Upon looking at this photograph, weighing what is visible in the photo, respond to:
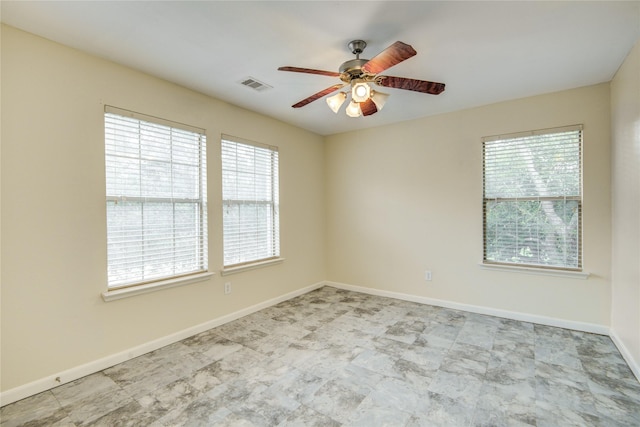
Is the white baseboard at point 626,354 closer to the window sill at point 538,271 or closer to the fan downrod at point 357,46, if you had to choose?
the window sill at point 538,271

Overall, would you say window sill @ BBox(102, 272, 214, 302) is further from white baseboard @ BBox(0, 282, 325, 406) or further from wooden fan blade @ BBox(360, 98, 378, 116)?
wooden fan blade @ BBox(360, 98, 378, 116)

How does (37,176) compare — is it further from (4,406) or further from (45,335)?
(4,406)

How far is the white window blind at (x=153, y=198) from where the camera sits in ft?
8.33

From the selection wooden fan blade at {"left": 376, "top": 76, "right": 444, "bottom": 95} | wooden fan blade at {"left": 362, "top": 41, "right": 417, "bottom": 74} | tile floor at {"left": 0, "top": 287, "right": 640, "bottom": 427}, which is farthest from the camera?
wooden fan blade at {"left": 376, "top": 76, "right": 444, "bottom": 95}

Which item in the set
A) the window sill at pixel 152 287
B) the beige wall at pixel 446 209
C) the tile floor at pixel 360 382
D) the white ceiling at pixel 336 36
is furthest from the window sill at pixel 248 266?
the white ceiling at pixel 336 36

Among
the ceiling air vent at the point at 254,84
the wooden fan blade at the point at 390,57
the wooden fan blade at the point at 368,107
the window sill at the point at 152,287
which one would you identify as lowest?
the window sill at the point at 152,287

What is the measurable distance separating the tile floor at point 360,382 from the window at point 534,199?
0.82 meters

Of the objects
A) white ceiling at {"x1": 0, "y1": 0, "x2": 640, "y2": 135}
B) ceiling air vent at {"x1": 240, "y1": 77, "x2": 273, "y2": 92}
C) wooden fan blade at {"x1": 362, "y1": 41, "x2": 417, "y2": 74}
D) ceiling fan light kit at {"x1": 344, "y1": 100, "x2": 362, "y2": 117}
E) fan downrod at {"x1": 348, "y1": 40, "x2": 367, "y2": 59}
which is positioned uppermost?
white ceiling at {"x1": 0, "y1": 0, "x2": 640, "y2": 135}

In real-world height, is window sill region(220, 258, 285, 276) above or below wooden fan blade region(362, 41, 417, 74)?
below

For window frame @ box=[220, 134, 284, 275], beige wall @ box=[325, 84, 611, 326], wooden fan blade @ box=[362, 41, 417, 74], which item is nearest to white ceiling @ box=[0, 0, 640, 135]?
wooden fan blade @ box=[362, 41, 417, 74]

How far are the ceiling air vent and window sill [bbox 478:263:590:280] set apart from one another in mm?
3261

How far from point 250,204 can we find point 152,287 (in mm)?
1484

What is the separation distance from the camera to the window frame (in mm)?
3455

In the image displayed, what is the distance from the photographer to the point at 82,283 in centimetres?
233
